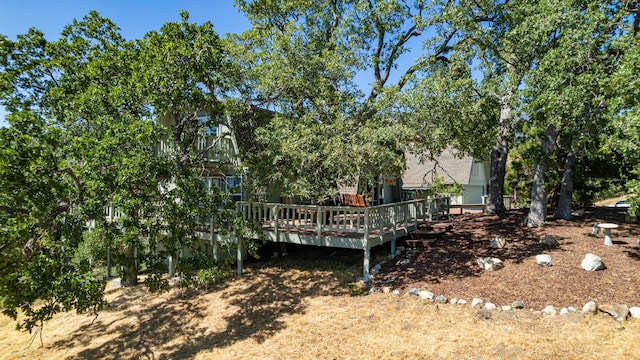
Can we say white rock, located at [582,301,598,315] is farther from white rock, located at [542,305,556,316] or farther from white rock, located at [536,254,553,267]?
white rock, located at [536,254,553,267]

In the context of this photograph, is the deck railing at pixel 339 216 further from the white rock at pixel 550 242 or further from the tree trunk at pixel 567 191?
the tree trunk at pixel 567 191

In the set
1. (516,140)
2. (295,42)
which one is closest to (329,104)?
(295,42)

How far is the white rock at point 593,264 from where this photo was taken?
28.8 ft

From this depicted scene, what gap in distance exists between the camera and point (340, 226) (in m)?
11.6

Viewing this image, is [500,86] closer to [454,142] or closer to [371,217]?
[454,142]

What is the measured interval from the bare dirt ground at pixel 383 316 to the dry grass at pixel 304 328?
0.12ft

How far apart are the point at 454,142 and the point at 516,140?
20.2 ft

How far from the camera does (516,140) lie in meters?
15.4

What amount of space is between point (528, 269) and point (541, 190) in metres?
5.37

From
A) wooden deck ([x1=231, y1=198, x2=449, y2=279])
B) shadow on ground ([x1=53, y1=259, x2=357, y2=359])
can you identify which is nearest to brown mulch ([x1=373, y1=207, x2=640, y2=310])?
wooden deck ([x1=231, y1=198, x2=449, y2=279])

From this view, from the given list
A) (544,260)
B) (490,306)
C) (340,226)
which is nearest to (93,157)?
(340,226)

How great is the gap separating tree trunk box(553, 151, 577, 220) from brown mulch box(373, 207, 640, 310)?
0.64 meters

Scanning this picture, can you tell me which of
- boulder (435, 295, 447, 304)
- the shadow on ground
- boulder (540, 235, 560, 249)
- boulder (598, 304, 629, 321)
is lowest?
the shadow on ground

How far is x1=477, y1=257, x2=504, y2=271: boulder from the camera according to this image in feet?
31.9
